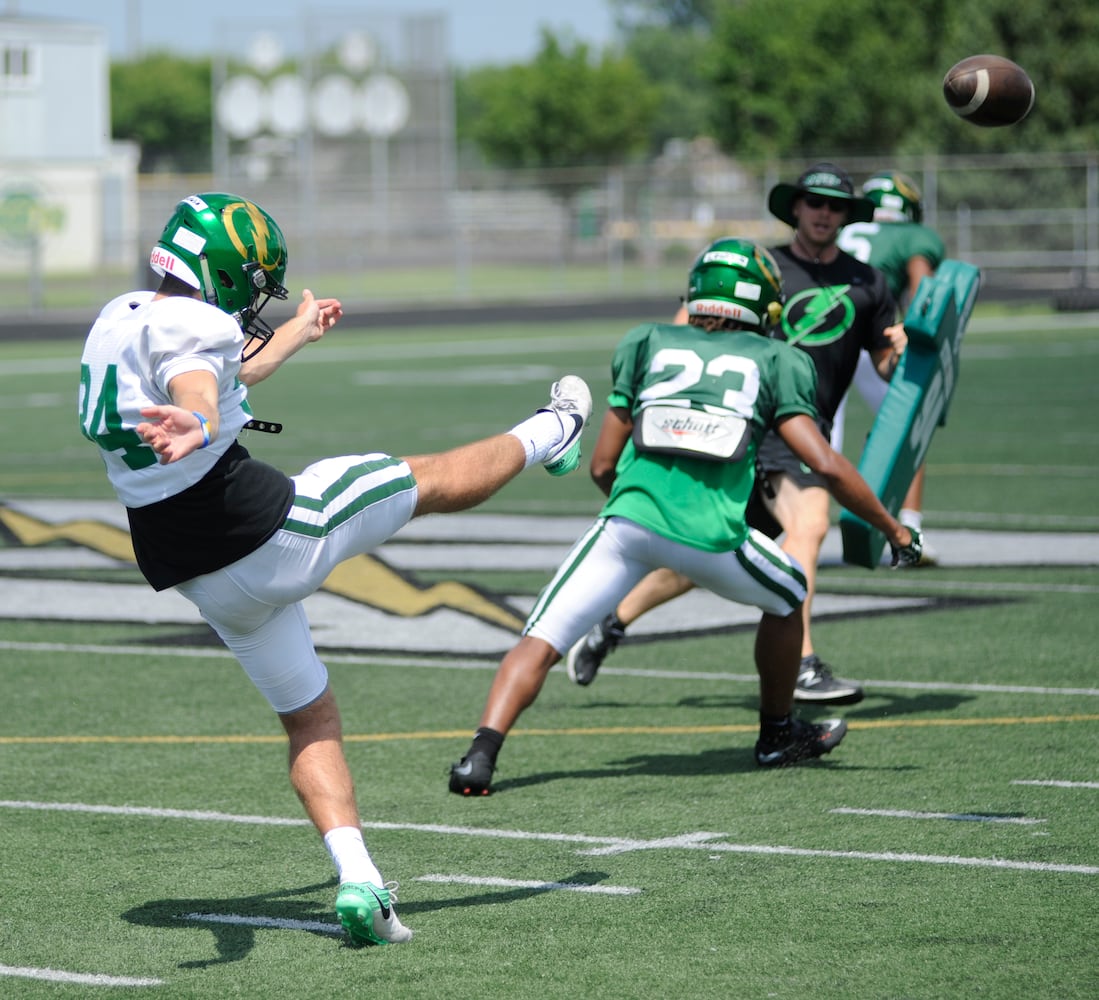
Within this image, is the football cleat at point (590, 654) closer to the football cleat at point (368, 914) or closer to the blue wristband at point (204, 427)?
the football cleat at point (368, 914)

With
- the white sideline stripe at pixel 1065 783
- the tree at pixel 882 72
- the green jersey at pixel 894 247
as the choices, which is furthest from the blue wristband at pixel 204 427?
the tree at pixel 882 72

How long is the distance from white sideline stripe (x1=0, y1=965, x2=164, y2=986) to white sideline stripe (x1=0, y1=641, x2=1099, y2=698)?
13.5 ft

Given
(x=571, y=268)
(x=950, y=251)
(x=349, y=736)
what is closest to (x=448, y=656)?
(x=349, y=736)

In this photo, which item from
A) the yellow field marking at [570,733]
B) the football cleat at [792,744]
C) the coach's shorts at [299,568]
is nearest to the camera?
the coach's shorts at [299,568]

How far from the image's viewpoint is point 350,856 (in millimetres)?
4730

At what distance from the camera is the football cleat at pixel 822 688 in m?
7.49

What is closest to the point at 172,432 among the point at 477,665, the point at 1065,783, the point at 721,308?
the point at 721,308

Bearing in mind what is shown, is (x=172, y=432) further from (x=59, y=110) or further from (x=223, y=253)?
(x=59, y=110)

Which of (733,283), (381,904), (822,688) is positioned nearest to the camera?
(381,904)

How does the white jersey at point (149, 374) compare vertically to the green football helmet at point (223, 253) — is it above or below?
below

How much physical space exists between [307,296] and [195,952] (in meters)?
1.90

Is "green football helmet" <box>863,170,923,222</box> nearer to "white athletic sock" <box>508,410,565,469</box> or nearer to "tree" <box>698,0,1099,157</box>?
"white athletic sock" <box>508,410,565,469</box>

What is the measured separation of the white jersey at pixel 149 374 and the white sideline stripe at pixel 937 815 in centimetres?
245

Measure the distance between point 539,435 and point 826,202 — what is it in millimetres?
3069
